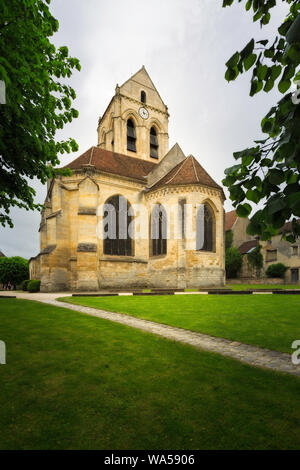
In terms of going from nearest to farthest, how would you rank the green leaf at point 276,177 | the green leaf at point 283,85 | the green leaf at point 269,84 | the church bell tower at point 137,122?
Result: the green leaf at point 276,177 < the green leaf at point 283,85 < the green leaf at point 269,84 < the church bell tower at point 137,122

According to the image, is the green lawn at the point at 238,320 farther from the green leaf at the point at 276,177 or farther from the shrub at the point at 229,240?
the shrub at the point at 229,240

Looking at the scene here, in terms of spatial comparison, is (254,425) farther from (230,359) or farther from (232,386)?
(230,359)

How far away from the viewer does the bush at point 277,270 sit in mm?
33344

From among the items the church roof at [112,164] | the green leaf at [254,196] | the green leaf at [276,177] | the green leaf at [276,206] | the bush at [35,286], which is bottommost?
the bush at [35,286]

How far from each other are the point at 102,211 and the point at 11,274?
79.8 feet

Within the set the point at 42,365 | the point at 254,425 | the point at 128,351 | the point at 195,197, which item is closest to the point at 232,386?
the point at 254,425

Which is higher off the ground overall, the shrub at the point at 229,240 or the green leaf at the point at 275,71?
the shrub at the point at 229,240

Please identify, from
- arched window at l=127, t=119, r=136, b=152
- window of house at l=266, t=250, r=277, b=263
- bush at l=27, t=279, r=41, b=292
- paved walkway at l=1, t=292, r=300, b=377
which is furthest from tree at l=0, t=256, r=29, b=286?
paved walkway at l=1, t=292, r=300, b=377

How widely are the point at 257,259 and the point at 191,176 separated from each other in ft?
63.4

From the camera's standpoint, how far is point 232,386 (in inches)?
134

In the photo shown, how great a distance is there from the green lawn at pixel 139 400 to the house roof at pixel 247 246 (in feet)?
116

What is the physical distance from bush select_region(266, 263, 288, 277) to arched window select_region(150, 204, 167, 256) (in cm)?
1894

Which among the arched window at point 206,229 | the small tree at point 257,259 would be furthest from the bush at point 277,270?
the arched window at point 206,229

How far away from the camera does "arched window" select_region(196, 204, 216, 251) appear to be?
21.8 m
